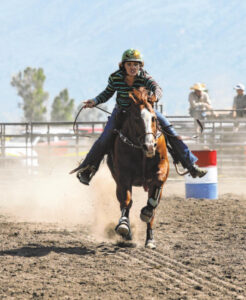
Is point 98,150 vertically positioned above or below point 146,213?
above

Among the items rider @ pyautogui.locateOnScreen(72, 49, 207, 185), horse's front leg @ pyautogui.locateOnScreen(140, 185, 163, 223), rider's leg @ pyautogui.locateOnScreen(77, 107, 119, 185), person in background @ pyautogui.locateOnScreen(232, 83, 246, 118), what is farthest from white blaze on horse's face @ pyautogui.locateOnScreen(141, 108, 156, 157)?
person in background @ pyautogui.locateOnScreen(232, 83, 246, 118)

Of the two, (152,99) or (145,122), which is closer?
(145,122)

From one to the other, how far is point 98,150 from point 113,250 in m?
1.29

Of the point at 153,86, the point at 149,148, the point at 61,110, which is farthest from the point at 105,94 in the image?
the point at 61,110

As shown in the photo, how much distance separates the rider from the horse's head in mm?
307

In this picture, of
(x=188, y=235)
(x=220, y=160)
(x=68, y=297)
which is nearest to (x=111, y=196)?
(x=188, y=235)

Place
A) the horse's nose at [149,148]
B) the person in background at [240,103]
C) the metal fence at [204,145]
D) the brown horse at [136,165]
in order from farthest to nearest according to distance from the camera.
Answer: the person in background at [240,103]
the metal fence at [204,145]
the brown horse at [136,165]
the horse's nose at [149,148]

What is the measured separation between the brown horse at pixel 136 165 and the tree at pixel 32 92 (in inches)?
3708

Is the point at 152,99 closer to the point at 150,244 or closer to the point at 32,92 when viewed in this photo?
the point at 150,244

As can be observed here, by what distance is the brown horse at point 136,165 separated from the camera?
7719 mm

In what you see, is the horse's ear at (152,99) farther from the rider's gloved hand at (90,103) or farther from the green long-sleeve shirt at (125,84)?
the rider's gloved hand at (90,103)

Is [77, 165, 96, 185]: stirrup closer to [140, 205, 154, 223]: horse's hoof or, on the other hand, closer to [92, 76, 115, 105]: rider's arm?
[92, 76, 115, 105]: rider's arm

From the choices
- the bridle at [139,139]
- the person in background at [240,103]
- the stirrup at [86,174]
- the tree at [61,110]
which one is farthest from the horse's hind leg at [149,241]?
the tree at [61,110]

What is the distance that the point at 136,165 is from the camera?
796 centimetres
